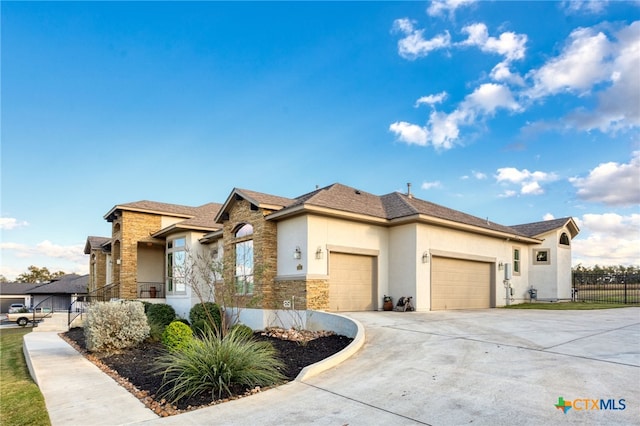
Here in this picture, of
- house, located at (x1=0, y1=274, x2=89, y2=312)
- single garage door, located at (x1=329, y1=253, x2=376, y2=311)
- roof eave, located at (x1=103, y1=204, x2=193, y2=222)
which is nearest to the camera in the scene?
single garage door, located at (x1=329, y1=253, x2=376, y2=311)

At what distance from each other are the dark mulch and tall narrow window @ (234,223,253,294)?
2.68m

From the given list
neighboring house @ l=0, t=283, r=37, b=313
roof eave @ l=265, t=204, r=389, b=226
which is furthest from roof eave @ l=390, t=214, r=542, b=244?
neighboring house @ l=0, t=283, r=37, b=313

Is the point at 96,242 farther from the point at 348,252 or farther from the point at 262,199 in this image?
the point at 348,252

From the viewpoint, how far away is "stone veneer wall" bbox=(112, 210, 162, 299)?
20.9m

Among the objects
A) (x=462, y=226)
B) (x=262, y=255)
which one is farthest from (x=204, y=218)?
(x=462, y=226)

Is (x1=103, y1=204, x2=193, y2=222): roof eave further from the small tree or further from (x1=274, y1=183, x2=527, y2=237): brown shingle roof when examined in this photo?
(x1=274, y1=183, x2=527, y2=237): brown shingle roof

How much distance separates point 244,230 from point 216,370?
952cm

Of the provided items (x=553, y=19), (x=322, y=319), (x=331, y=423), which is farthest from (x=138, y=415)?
(x=553, y=19)

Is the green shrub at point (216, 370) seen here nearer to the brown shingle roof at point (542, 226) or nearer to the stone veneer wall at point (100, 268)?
the brown shingle roof at point (542, 226)

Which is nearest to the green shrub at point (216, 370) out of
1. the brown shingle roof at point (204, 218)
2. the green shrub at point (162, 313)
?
the green shrub at point (162, 313)

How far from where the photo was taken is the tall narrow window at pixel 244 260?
588 inches

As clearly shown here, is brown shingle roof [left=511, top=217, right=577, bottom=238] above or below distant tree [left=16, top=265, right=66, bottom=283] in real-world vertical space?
above

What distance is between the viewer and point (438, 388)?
554 cm

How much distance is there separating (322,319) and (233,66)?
1081 centimetres
